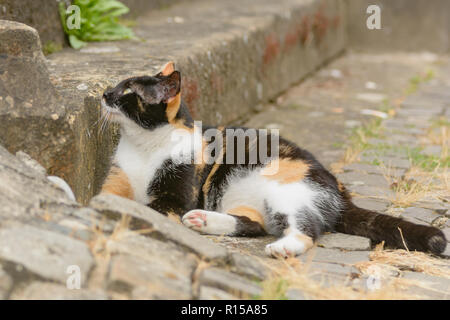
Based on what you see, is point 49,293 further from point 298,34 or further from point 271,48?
point 298,34

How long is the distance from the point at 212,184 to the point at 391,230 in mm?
1032

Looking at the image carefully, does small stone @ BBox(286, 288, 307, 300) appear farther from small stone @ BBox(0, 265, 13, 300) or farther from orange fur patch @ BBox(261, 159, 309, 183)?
small stone @ BBox(0, 265, 13, 300)

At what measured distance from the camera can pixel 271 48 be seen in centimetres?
702

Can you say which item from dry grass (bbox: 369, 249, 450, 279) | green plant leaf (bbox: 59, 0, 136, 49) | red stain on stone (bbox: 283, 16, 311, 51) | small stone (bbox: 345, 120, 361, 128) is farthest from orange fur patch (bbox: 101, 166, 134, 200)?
red stain on stone (bbox: 283, 16, 311, 51)

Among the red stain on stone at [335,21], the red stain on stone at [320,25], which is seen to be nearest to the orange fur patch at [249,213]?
the red stain on stone at [320,25]

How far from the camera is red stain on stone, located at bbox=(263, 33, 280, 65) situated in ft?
22.6

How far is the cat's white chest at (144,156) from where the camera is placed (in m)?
3.51

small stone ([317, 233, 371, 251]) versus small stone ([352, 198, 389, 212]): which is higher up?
small stone ([317, 233, 371, 251])

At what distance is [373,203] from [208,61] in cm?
201

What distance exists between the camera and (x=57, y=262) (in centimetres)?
236

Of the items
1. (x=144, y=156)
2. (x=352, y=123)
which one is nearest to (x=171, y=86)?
(x=144, y=156)

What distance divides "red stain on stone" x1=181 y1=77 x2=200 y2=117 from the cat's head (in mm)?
1213
